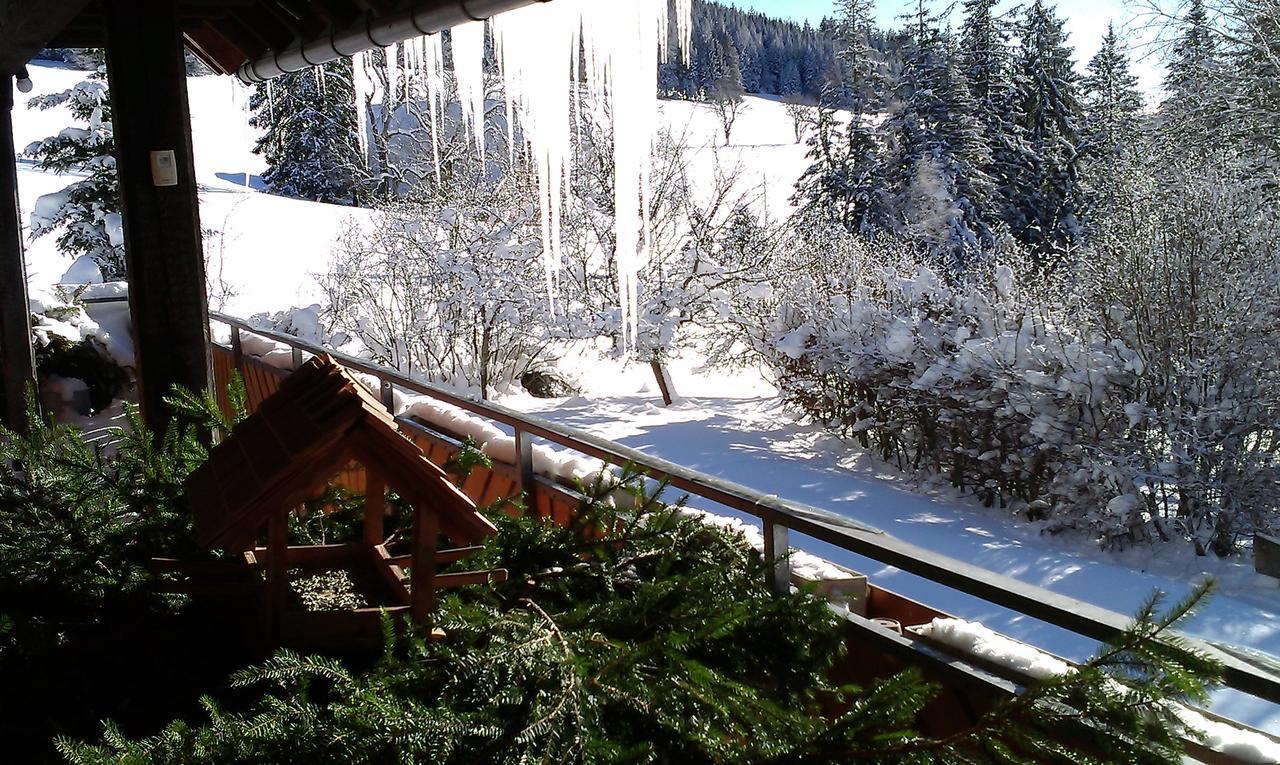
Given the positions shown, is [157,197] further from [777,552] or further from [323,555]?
[777,552]

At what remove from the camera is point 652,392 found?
46.0ft

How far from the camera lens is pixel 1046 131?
78.9ft

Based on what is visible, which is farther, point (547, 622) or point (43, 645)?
point (43, 645)

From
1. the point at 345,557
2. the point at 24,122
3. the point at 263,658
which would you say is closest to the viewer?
the point at 263,658

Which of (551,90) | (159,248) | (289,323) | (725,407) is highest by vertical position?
(551,90)

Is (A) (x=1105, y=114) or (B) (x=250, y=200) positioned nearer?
(A) (x=1105, y=114)

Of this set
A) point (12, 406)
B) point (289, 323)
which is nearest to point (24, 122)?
point (289, 323)

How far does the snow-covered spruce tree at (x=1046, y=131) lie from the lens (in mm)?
23172

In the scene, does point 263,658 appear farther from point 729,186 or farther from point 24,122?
point 24,122

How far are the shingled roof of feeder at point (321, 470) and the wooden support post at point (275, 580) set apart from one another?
0.08 metres

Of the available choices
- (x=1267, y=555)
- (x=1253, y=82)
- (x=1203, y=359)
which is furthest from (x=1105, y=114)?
(x=1267, y=555)

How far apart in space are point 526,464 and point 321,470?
142cm

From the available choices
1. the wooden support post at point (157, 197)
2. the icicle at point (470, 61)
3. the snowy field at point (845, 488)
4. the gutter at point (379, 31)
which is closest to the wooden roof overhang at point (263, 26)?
the gutter at point (379, 31)

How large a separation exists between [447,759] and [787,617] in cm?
67
